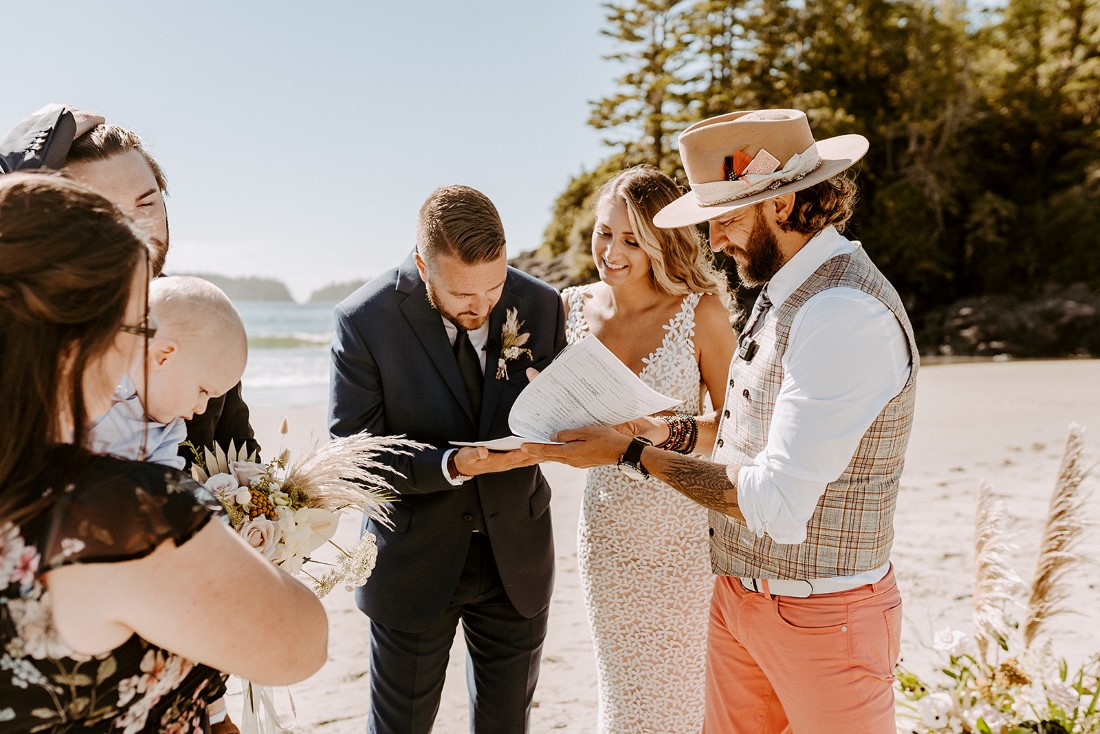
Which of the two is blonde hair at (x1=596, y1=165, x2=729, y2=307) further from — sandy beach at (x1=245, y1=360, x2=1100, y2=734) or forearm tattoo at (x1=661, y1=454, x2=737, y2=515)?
sandy beach at (x1=245, y1=360, x2=1100, y2=734)

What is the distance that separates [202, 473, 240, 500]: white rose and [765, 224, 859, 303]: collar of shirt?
140 cm

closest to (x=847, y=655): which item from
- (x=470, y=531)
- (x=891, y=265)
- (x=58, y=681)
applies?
(x=470, y=531)

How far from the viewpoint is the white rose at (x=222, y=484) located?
1.62 m

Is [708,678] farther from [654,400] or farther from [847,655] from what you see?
[654,400]

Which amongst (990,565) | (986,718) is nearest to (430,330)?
(990,565)

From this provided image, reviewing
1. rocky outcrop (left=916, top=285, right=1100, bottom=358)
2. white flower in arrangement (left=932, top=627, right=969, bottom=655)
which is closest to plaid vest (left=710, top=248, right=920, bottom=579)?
white flower in arrangement (left=932, top=627, right=969, bottom=655)

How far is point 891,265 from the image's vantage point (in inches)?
1118

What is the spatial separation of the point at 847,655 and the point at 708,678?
1.66 ft

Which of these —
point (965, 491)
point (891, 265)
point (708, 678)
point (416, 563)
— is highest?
point (416, 563)

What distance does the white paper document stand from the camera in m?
2.34

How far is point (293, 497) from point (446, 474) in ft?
2.59

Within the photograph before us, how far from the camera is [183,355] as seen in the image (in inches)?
57.7

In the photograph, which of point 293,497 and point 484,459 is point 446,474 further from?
point 293,497

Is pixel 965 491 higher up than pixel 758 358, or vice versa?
pixel 758 358
